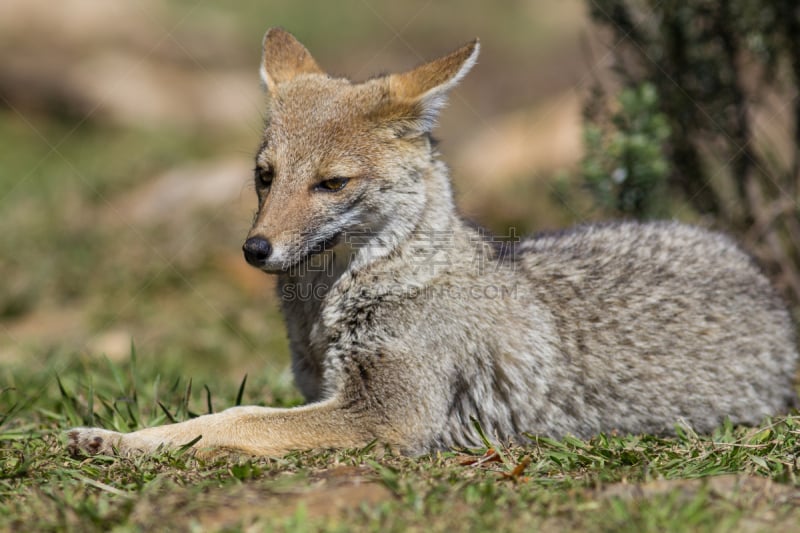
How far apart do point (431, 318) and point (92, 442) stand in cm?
201

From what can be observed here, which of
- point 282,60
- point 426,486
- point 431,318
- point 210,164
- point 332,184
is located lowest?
point 426,486

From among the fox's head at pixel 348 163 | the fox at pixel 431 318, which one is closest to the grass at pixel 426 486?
the fox at pixel 431 318

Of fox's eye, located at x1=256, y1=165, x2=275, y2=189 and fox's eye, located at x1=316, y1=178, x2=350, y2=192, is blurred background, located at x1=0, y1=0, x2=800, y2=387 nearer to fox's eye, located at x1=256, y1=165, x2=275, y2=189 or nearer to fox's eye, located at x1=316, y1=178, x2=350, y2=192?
fox's eye, located at x1=256, y1=165, x2=275, y2=189

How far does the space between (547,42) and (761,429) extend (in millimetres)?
24983

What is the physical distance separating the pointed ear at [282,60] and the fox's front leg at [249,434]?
7.82 ft

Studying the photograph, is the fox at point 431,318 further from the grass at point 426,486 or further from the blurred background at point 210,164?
the blurred background at point 210,164

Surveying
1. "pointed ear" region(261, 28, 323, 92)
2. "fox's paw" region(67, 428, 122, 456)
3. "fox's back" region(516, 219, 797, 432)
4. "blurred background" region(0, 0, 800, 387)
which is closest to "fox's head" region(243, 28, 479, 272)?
"pointed ear" region(261, 28, 323, 92)

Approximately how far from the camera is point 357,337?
499 centimetres

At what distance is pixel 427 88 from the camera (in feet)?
17.1

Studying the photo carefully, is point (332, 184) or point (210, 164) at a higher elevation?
point (210, 164)

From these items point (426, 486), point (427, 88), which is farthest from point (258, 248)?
point (426, 486)

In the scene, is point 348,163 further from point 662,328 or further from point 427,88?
point 662,328

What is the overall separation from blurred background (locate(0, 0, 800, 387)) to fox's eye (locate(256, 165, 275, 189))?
0.62m

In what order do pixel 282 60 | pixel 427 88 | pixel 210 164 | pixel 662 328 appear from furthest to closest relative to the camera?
1. pixel 210 164
2. pixel 282 60
3. pixel 662 328
4. pixel 427 88
